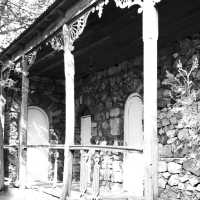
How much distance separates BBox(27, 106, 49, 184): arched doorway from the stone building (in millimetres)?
32

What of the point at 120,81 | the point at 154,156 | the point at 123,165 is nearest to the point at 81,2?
the point at 154,156

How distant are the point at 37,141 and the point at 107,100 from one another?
10.7ft

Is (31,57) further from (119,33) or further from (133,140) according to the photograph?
(133,140)

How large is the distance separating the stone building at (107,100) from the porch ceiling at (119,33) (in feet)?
0.07

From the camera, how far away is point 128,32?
789 centimetres

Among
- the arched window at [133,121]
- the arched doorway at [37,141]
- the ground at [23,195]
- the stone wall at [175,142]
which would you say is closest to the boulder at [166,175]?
the stone wall at [175,142]

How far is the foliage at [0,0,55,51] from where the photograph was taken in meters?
14.3

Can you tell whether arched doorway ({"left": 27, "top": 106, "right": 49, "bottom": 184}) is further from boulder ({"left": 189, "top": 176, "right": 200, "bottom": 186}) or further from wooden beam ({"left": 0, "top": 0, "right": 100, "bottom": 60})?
boulder ({"left": 189, "top": 176, "right": 200, "bottom": 186})

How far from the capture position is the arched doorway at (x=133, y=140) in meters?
9.73

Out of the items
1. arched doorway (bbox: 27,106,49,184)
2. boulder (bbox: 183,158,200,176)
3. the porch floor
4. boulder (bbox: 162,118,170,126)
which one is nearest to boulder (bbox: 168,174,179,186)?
boulder (bbox: 183,158,200,176)

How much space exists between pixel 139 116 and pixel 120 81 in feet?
3.67

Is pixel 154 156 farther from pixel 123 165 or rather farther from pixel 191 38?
pixel 123 165

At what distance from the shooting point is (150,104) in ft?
15.2

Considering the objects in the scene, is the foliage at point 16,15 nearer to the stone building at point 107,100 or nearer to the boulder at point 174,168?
the stone building at point 107,100
